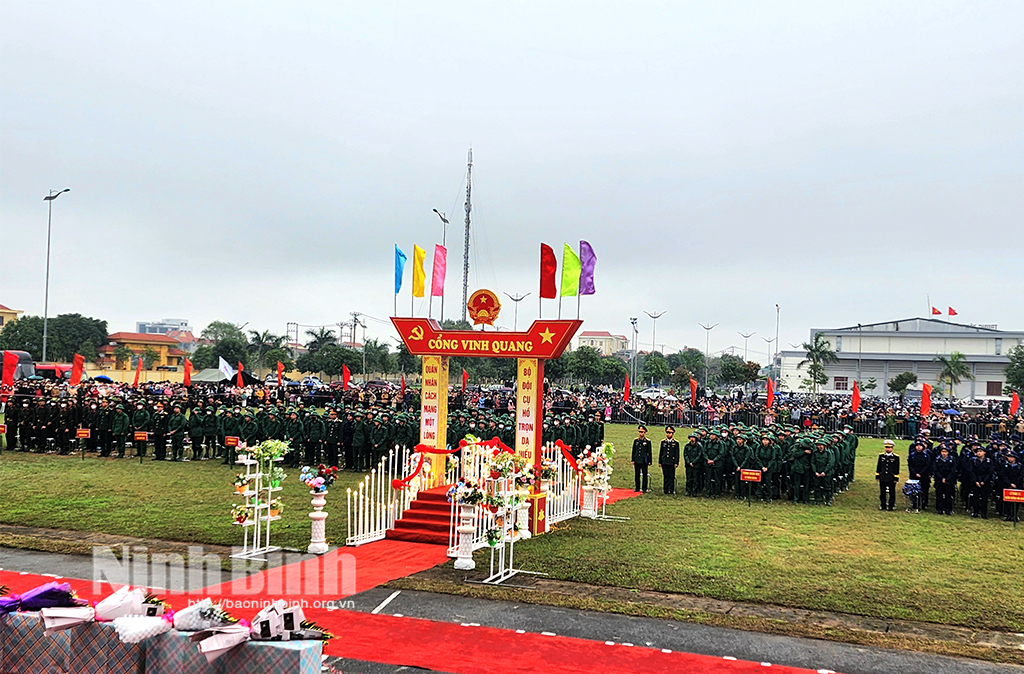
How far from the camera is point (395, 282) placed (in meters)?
16.5

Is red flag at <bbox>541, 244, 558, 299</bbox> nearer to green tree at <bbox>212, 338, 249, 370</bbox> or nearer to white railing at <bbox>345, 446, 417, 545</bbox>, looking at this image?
white railing at <bbox>345, 446, 417, 545</bbox>

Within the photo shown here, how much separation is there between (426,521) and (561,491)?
3424mm

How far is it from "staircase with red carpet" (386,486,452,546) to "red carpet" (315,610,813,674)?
→ 4.71 meters

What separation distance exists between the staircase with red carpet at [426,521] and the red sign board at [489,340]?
2648 millimetres

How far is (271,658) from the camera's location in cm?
527

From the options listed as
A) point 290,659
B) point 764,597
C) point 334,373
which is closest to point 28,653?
point 290,659

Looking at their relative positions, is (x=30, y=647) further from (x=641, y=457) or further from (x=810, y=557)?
(x=641, y=457)

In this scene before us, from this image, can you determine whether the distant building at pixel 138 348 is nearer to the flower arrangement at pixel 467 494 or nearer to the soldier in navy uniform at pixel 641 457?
the soldier in navy uniform at pixel 641 457

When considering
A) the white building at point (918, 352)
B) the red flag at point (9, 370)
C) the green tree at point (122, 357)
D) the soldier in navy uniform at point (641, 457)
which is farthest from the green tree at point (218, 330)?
the soldier in navy uniform at point (641, 457)

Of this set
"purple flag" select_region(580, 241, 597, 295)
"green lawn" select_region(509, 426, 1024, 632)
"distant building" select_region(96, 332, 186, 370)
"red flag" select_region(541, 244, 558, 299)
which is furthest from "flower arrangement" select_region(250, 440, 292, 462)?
"distant building" select_region(96, 332, 186, 370)

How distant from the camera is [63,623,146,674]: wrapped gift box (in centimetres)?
552

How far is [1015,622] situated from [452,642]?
649cm

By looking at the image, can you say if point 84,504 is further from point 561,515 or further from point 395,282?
point 561,515

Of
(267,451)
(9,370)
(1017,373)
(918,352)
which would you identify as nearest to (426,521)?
(267,451)
